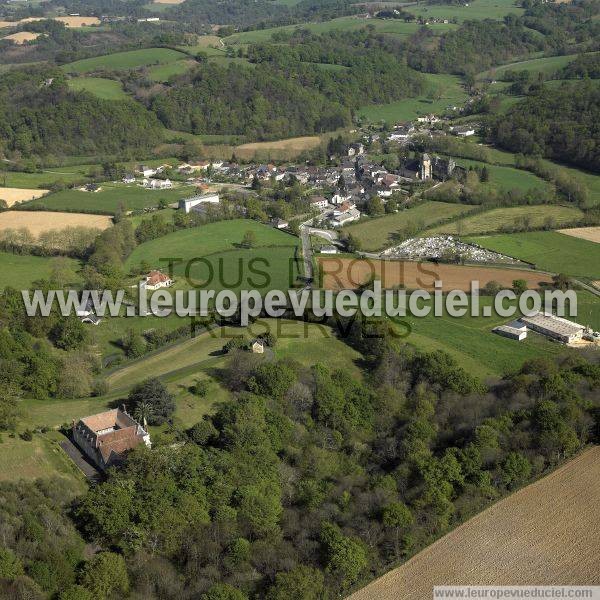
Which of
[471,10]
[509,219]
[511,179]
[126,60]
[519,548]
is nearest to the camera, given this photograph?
[519,548]

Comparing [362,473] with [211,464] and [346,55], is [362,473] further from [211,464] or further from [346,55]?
[346,55]

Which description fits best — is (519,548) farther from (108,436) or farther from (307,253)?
(307,253)

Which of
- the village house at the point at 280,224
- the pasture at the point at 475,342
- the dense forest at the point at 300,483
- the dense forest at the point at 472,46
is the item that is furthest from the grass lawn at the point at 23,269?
the dense forest at the point at 472,46

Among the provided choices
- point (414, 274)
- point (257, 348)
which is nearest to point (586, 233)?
point (414, 274)

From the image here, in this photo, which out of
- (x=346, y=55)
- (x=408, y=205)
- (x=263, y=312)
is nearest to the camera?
(x=263, y=312)

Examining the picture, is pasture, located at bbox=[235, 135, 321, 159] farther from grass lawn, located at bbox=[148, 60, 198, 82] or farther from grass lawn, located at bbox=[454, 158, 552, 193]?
grass lawn, located at bbox=[148, 60, 198, 82]

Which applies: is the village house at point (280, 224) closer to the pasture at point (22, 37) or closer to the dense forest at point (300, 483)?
the dense forest at point (300, 483)

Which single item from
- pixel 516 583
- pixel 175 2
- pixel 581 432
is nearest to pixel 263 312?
pixel 581 432
